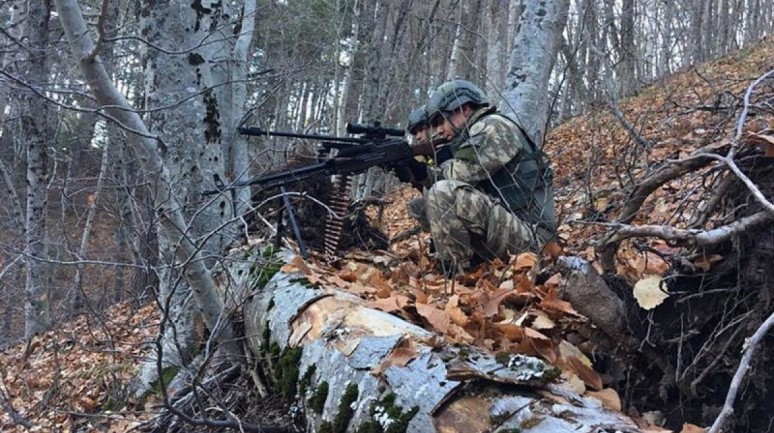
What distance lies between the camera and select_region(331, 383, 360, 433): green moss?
2.13m

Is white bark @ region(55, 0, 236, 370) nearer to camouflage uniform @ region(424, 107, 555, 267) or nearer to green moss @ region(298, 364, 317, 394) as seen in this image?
green moss @ region(298, 364, 317, 394)

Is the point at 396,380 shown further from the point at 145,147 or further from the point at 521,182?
the point at 521,182

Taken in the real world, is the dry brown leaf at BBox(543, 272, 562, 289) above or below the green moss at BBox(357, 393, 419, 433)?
above

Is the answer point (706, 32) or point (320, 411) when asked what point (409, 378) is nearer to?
point (320, 411)

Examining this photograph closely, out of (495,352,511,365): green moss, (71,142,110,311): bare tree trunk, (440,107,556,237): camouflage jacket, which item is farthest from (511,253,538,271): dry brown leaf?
(71,142,110,311): bare tree trunk

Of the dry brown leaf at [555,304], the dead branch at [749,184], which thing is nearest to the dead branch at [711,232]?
the dead branch at [749,184]

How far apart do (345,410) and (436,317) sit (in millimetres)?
546

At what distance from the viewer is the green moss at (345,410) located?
6.98 feet

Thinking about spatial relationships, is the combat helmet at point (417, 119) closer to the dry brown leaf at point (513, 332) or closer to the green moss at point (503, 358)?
the dry brown leaf at point (513, 332)

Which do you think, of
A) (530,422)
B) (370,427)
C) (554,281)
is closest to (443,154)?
(554,281)

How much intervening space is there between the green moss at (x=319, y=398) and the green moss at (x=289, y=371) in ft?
0.80

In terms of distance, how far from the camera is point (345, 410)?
7.03ft

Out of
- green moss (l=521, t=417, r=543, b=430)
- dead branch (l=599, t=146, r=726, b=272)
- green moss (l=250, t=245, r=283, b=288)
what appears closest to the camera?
green moss (l=521, t=417, r=543, b=430)

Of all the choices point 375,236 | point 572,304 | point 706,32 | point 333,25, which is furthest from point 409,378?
point 706,32
